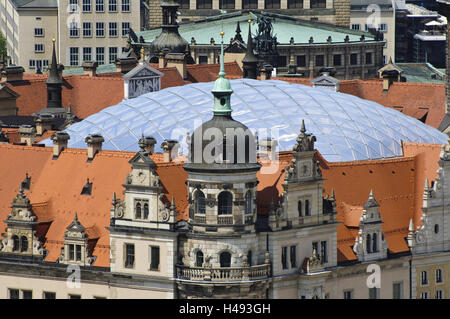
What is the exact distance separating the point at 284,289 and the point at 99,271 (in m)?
12.6

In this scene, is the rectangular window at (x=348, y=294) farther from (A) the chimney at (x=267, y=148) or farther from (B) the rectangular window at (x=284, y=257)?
(A) the chimney at (x=267, y=148)

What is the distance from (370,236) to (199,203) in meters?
17.3

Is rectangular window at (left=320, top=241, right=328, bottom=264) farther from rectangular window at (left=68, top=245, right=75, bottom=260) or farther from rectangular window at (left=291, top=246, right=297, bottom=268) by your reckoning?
rectangular window at (left=68, top=245, right=75, bottom=260)

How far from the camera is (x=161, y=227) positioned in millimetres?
167875

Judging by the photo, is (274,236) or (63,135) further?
(63,135)

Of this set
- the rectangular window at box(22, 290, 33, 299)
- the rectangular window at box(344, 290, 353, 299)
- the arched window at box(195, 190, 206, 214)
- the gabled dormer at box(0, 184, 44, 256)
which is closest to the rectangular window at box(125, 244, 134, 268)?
the arched window at box(195, 190, 206, 214)

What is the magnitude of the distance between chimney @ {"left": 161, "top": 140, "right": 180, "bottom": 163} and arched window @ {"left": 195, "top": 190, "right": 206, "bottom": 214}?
41.4ft

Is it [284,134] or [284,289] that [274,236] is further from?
[284,134]

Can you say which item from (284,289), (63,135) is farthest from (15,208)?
(284,289)

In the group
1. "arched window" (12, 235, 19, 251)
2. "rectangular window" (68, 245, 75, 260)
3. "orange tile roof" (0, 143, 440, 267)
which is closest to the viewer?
"orange tile roof" (0, 143, 440, 267)

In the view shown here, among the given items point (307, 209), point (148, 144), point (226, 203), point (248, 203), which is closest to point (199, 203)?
point (226, 203)

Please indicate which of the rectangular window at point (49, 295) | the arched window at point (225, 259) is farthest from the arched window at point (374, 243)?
the rectangular window at point (49, 295)

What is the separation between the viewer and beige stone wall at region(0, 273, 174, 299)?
169 m

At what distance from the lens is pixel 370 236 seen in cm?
17825
